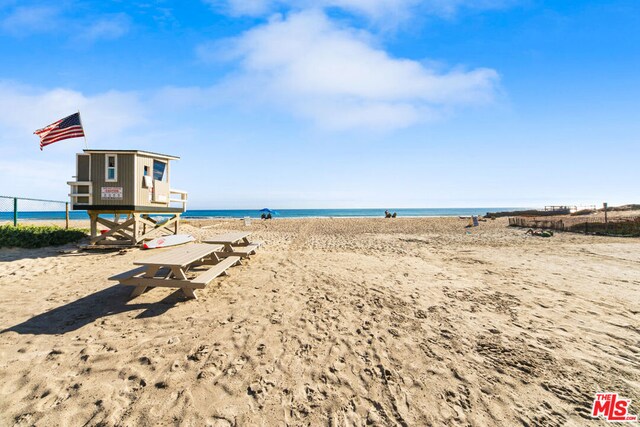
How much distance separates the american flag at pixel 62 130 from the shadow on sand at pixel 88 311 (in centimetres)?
823

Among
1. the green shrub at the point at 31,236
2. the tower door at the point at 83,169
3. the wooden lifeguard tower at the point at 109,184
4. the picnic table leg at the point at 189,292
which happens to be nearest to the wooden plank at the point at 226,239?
the picnic table leg at the point at 189,292

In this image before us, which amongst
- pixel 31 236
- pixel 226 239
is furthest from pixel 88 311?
pixel 31 236

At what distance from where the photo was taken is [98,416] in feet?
8.91

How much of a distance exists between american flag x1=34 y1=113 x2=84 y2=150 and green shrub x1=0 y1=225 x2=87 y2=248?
11.4 feet

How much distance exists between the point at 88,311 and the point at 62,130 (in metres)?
9.54

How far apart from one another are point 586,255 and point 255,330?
1308 cm

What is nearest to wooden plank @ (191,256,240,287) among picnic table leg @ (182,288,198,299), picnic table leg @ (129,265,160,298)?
picnic table leg @ (182,288,198,299)

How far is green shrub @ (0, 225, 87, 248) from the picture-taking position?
413 inches

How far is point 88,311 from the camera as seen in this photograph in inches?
199

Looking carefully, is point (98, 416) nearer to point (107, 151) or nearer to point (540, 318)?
point (540, 318)

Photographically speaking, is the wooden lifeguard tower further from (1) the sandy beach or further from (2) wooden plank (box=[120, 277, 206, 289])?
(2) wooden plank (box=[120, 277, 206, 289])

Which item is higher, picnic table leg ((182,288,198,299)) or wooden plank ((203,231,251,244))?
wooden plank ((203,231,251,244))

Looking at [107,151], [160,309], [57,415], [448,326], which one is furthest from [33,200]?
[448,326]

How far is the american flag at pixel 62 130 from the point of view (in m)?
10.5
